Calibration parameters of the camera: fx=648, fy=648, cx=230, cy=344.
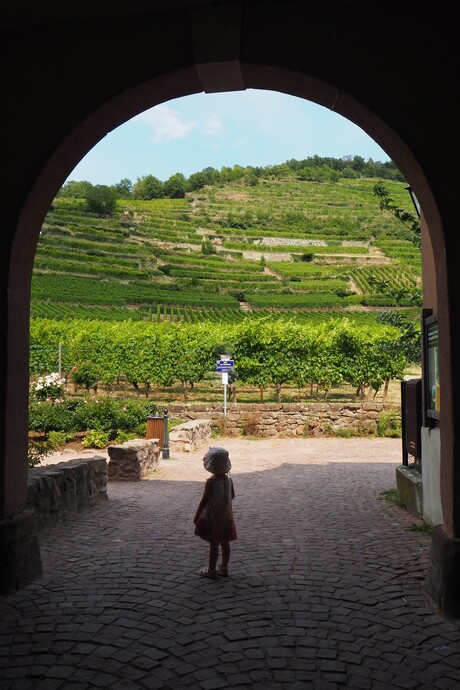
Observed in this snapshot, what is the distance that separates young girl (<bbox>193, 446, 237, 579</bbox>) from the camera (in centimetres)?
495

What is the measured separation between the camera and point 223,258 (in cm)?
9300

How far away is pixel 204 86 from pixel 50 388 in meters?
15.0

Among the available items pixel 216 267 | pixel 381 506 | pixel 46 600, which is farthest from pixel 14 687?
pixel 216 267

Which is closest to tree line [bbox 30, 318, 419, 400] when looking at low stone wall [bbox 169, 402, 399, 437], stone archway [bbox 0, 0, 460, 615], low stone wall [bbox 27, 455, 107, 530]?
low stone wall [bbox 169, 402, 399, 437]

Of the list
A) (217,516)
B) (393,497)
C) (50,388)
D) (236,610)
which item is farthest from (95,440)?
(236,610)

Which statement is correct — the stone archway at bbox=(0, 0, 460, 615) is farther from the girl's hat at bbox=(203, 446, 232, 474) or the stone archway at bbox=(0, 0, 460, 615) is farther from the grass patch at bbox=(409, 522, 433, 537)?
the grass patch at bbox=(409, 522, 433, 537)

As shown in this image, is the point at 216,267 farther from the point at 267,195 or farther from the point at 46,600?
the point at 46,600

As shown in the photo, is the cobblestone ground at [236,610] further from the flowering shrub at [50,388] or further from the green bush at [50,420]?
the flowering shrub at [50,388]

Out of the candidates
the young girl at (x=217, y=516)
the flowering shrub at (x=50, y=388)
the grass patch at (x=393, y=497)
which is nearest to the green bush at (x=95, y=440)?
the flowering shrub at (x=50, y=388)

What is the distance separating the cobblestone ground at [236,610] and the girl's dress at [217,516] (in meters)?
0.34

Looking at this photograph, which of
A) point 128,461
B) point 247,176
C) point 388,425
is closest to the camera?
point 128,461

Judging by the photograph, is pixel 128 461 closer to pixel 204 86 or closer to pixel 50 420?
pixel 50 420

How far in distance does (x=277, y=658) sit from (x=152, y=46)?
13.1ft

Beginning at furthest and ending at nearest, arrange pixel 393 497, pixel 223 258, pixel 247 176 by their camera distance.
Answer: pixel 247 176 < pixel 223 258 < pixel 393 497
